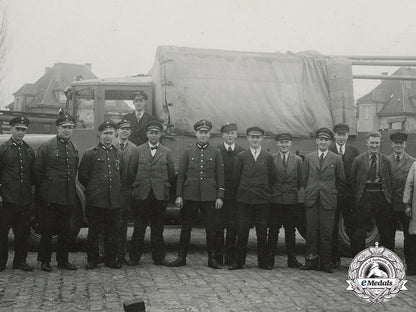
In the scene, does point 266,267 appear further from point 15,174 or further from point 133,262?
point 15,174

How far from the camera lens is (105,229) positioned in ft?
22.2

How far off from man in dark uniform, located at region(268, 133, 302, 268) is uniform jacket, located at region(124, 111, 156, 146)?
5.95 feet

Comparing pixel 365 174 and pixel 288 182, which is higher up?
pixel 365 174

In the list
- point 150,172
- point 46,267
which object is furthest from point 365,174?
point 46,267

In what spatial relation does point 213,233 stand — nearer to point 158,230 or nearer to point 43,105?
point 158,230

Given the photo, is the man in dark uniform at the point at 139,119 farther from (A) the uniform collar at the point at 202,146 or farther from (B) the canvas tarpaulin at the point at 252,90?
(A) the uniform collar at the point at 202,146

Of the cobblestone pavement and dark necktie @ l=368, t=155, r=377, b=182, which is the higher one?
dark necktie @ l=368, t=155, r=377, b=182

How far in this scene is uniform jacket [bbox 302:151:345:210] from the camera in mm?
6918

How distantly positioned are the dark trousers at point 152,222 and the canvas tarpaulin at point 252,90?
4.56ft

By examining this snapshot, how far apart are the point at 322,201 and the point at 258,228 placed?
2.72ft

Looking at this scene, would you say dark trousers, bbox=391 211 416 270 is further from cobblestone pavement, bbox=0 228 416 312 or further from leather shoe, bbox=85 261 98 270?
leather shoe, bbox=85 261 98 270

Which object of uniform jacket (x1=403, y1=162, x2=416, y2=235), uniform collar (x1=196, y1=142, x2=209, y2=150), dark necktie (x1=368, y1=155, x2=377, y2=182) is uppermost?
uniform collar (x1=196, y1=142, x2=209, y2=150)

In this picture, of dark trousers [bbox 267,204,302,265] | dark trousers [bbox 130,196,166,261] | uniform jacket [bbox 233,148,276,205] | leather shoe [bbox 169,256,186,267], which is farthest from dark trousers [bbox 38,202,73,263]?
dark trousers [bbox 267,204,302,265]

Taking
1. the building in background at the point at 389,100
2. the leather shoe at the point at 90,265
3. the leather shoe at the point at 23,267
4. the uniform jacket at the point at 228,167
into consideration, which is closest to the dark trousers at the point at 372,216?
the uniform jacket at the point at 228,167
